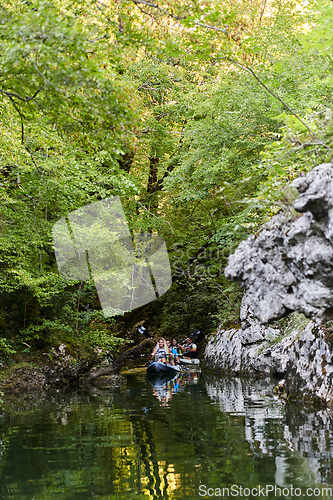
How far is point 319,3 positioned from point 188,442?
9.36m

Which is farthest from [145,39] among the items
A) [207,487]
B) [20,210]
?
[20,210]

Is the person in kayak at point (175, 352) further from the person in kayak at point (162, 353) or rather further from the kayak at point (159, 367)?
the kayak at point (159, 367)

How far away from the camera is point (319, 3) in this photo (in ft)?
31.0

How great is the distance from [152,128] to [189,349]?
33.7ft

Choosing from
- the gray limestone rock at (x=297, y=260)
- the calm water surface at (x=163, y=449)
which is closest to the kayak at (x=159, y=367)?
the calm water surface at (x=163, y=449)

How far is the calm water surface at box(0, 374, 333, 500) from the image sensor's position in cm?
414

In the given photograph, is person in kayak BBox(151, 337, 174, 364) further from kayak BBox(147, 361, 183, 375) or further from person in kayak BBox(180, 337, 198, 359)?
person in kayak BBox(180, 337, 198, 359)

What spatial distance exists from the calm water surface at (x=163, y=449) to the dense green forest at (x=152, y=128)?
3.24m

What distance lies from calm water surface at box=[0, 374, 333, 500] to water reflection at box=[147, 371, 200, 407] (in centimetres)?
88

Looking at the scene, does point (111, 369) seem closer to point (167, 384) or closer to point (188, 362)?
point (167, 384)

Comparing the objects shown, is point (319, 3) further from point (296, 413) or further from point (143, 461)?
point (143, 461)

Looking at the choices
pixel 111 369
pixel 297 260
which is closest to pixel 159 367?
pixel 111 369

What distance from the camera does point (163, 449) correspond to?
17.8 ft

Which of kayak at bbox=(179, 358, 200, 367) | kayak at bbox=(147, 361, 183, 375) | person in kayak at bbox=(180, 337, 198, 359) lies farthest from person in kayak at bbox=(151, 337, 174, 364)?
person in kayak at bbox=(180, 337, 198, 359)
